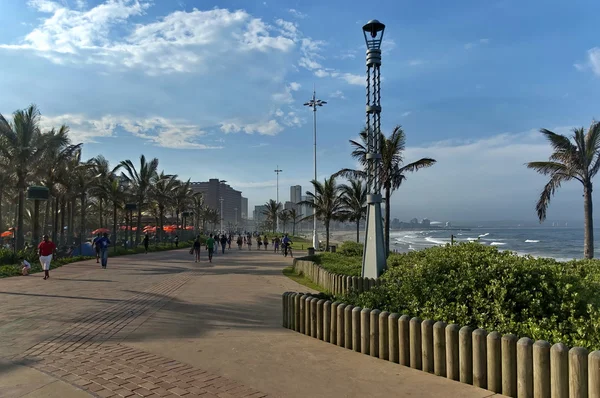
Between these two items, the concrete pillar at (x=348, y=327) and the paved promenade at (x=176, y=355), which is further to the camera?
the concrete pillar at (x=348, y=327)

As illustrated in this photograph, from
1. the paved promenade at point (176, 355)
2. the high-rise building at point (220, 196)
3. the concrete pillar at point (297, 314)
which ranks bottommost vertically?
the paved promenade at point (176, 355)

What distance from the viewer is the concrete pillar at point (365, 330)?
5406 mm

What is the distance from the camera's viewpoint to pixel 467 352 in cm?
435

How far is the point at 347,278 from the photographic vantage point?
371 inches

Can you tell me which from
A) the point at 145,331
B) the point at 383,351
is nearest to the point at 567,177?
the point at 383,351

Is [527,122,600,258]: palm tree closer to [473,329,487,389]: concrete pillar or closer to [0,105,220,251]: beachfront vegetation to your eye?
[473,329,487,389]: concrete pillar

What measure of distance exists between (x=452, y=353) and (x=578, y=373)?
119 cm

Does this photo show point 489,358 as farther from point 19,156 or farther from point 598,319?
point 19,156

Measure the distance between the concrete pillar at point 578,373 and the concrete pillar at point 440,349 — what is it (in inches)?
48.6

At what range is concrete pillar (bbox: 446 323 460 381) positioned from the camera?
445cm

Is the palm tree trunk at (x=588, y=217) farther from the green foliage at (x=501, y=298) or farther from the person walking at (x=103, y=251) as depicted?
the person walking at (x=103, y=251)

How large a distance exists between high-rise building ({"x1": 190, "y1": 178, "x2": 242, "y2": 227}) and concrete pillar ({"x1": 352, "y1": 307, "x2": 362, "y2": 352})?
395 feet

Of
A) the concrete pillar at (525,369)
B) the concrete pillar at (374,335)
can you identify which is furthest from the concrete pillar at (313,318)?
the concrete pillar at (525,369)

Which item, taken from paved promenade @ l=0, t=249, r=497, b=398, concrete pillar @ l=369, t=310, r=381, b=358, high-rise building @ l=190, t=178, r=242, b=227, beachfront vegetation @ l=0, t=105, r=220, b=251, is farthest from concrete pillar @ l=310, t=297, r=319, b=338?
high-rise building @ l=190, t=178, r=242, b=227
